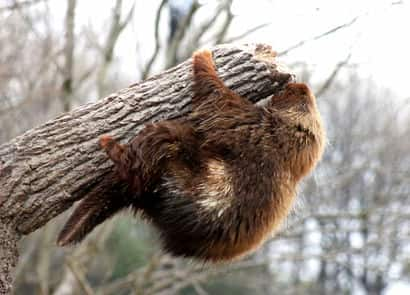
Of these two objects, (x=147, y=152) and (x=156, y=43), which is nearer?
(x=147, y=152)

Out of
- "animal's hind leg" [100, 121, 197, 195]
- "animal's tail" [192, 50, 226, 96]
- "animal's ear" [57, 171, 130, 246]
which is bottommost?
"animal's ear" [57, 171, 130, 246]

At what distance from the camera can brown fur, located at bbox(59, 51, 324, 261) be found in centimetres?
290

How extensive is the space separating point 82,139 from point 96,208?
0.36 m

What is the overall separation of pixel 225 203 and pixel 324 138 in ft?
2.46

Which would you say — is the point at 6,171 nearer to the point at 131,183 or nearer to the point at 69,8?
the point at 131,183

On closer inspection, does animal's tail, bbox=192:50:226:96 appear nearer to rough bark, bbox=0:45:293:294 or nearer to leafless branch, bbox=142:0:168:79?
rough bark, bbox=0:45:293:294

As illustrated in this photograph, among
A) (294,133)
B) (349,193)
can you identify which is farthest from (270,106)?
(349,193)

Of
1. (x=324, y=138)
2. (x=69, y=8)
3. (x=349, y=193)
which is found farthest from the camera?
(x=349, y=193)

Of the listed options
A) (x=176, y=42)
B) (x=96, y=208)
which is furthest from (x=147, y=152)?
(x=176, y=42)

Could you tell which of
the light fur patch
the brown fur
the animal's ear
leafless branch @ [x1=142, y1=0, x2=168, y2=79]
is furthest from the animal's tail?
leafless branch @ [x1=142, y1=0, x2=168, y2=79]

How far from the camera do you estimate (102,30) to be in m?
8.11

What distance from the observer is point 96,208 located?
10.0ft

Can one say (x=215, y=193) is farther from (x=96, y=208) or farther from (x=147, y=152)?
(x=96, y=208)

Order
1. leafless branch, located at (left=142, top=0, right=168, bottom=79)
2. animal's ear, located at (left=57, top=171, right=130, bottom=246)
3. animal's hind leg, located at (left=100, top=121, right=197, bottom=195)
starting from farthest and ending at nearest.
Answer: leafless branch, located at (left=142, top=0, right=168, bottom=79) < animal's ear, located at (left=57, top=171, right=130, bottom=246) < animal's hind leg, located at (left=100, top=121, right=197, bottom=195)
